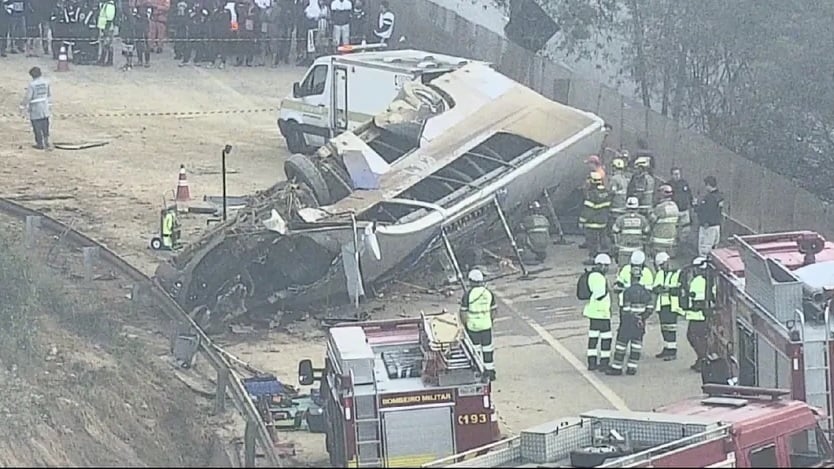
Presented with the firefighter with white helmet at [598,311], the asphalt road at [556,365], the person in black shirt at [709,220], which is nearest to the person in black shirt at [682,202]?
the person in black shirt at [709,220]

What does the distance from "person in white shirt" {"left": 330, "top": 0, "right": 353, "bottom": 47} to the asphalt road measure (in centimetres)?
1281

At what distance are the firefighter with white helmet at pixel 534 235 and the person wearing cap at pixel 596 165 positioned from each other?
90 cm

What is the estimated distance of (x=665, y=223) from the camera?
860 inches

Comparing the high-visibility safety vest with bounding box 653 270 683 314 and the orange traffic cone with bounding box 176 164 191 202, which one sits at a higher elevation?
the orange traffic cone with bounding box 176 164 191 202

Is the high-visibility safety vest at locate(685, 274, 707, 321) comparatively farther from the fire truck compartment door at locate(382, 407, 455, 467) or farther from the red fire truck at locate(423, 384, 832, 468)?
the fire truck compartment door at locate(382, 407, 455, 467)

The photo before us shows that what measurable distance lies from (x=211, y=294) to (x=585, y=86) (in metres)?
10.8

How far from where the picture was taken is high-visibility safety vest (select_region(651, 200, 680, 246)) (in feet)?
71.6

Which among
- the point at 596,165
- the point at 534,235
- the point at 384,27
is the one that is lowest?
the point at 534,235

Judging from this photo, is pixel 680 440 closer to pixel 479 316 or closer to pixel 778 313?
pixel 778 313

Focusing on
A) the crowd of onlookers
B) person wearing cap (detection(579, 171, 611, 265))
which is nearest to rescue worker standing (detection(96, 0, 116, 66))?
the crowd of onlookers

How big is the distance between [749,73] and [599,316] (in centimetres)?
1047

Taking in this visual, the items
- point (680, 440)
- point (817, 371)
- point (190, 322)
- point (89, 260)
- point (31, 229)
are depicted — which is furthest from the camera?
point (31, 229)

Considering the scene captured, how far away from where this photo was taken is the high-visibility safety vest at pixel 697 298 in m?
18.4

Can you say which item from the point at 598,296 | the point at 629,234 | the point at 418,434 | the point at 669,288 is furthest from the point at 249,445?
the point at 629,234
